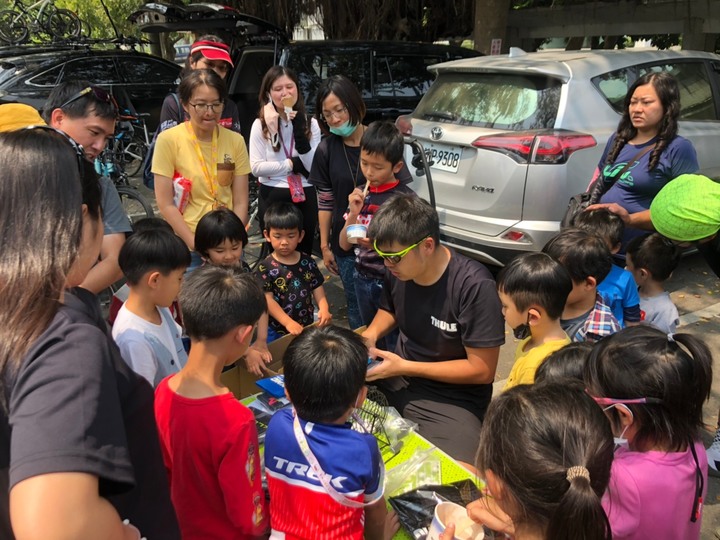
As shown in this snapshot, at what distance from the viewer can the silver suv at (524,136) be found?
396 cm

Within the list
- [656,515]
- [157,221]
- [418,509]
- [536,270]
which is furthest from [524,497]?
[157,221]

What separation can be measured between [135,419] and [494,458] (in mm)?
843

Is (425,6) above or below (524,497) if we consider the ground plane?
above

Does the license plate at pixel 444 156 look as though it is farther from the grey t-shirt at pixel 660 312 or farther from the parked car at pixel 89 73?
the parked car at pixel 89 73

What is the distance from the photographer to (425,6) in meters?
11.6

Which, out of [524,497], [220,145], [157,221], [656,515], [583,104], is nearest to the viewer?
[524,497]

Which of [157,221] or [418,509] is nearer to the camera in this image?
[418,509]

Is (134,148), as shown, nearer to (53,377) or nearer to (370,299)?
(370,299)

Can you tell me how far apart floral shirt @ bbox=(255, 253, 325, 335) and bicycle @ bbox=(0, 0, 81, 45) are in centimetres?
1441

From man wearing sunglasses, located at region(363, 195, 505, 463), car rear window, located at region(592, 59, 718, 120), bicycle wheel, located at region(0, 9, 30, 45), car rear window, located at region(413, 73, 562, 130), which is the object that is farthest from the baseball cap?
bicycle wheel, located at region(0, 9, 30, 45)

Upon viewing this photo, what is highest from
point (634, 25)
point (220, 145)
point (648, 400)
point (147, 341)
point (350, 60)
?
point (634, 25)

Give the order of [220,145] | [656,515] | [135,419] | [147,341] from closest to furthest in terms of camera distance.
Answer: [135,419]
[656,515]
[147,341]
[220,145]

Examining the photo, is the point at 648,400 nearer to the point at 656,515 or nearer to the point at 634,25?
the point at 656,515

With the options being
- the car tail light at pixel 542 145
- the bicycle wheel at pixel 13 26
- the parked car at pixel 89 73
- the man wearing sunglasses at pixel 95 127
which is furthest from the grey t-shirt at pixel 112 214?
the bicycle wheel at pixel 13 26
